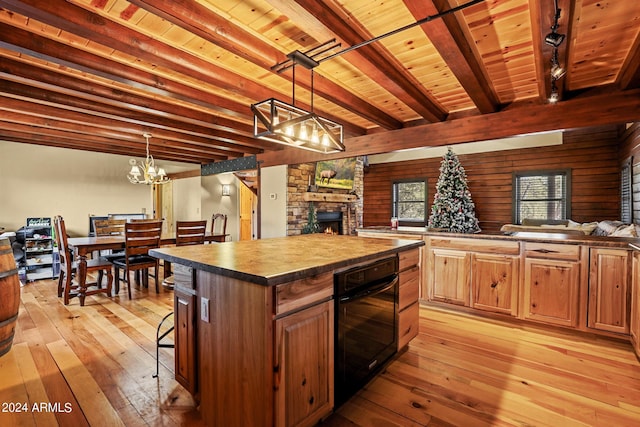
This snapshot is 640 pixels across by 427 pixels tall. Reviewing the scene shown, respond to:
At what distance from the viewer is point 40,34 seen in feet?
7.18

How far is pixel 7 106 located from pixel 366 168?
744 cm

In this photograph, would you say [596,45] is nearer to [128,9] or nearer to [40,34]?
[128,9]

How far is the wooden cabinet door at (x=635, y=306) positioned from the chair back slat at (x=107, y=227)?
245 inches

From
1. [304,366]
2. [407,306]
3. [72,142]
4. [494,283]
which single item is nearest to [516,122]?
[494,283]

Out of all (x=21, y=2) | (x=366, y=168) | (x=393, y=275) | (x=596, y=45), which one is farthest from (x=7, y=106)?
(x=366, y=168)

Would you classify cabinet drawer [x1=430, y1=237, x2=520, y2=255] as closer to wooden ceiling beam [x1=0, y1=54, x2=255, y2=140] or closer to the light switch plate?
the light switch plate

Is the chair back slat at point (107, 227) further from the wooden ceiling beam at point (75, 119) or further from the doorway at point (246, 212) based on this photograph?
the doorway at point (246, 212)

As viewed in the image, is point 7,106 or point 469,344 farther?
point 7,106

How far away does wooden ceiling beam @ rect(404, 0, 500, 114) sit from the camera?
171 centimetres

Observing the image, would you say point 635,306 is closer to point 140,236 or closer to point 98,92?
point 140,236

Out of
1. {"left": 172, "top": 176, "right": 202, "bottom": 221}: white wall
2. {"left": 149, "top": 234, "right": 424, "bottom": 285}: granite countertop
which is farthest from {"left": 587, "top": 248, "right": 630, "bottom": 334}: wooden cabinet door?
{"left": 172, "top": 176, "right": 202, "bottom": 221}: white wall

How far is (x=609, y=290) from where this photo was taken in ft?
8.86

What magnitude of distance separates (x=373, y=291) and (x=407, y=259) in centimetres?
63

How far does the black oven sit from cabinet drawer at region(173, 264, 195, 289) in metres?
0.81
